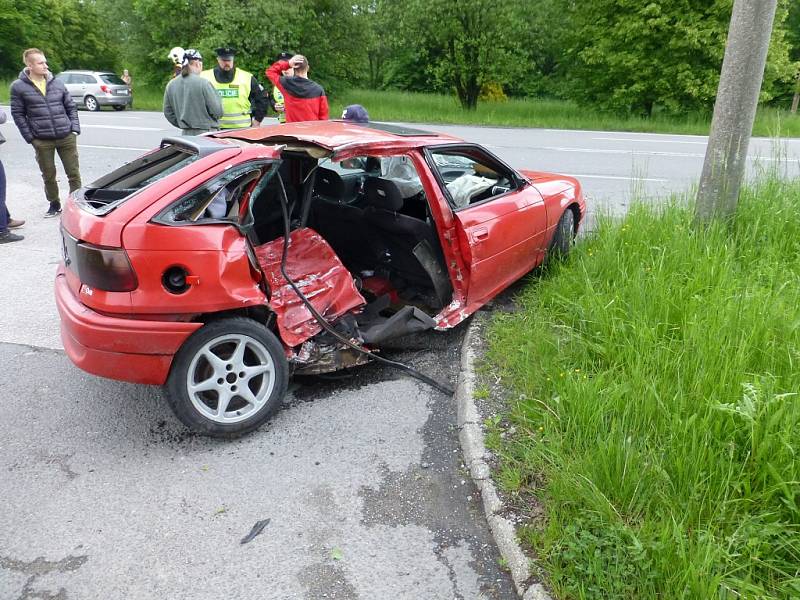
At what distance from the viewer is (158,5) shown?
85.6 ft

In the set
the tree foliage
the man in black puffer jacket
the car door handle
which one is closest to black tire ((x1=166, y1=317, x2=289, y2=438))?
the car door handle

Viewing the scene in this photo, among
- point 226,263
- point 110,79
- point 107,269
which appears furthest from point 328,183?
point 110,79

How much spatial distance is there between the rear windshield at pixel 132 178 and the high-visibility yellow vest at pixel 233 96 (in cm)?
374

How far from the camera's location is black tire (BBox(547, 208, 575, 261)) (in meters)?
5.18

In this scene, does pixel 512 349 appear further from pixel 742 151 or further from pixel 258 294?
pixel 742 151

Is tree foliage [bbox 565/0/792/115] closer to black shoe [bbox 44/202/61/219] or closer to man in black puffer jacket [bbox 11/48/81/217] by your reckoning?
man in black puffer jacket [bbox 11/48/81/217]

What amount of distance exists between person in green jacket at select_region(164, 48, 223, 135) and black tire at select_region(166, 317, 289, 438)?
4319 millimetres

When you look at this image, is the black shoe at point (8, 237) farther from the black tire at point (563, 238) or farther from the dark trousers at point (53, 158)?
the black tire at point (563, 238)

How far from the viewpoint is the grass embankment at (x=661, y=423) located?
2.27m

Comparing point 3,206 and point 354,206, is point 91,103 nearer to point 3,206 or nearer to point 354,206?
point 3,206

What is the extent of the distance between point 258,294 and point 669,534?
2.17 meters

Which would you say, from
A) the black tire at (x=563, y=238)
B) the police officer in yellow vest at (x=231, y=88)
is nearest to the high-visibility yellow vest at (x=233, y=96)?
the police officer in yellow vest at (x=231, y=88)

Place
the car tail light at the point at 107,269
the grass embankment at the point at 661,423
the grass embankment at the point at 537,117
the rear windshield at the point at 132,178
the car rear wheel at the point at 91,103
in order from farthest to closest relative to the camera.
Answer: the car rear wheel at the point at 91,103 < the grass embankment at the point at 537,117 < the rear windshield at the point at 132,178 < the car tail light at the point at 107,269 < the grass embankment at the point at 661,423

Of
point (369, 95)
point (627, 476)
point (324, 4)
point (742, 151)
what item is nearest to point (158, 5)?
point (324, 4)
